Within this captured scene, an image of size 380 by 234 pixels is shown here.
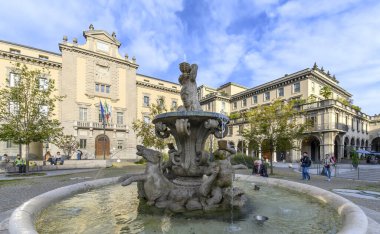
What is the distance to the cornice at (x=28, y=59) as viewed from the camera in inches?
1200

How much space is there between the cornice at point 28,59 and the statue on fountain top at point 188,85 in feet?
112

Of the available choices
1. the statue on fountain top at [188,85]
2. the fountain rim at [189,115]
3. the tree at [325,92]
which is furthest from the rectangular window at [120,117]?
the tree at [325,92]

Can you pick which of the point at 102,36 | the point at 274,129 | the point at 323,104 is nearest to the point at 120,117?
the point at 102,36

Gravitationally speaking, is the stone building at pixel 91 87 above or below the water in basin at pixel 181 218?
above

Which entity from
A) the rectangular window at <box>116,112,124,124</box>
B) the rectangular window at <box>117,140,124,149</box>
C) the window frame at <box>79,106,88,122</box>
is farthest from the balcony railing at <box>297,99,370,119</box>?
the window frame at <box>79,106,88,122</box>

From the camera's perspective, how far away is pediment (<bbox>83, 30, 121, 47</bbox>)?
3631 cm

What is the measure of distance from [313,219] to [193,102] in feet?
14.0

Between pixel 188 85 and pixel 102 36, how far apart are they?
120 ft

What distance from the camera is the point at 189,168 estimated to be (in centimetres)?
591

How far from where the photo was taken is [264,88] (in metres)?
47.1

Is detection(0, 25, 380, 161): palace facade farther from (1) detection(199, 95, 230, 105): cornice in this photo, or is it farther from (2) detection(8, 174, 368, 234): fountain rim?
(2) detection(8, 174, 368, 234): fountain rim

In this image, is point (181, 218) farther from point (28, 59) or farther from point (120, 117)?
point (120, 117)

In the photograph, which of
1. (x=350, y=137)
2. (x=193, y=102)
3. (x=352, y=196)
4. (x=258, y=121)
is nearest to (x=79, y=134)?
(x=258, y=121)

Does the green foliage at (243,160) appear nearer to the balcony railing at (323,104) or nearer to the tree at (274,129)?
the tree at (274,129)
